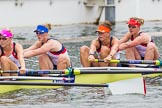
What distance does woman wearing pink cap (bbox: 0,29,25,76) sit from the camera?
12836 millimetres

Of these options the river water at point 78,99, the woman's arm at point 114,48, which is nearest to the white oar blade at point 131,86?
the river water at point 78,99

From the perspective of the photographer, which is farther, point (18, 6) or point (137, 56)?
point (18, 6)

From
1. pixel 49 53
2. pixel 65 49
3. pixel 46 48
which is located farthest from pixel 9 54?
pixel 65 49

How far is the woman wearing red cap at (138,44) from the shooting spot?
14922 mm

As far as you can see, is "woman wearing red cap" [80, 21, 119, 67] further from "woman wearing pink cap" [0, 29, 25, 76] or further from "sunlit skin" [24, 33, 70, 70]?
"woman wearing pink cap" [0, 29, 25, 76]

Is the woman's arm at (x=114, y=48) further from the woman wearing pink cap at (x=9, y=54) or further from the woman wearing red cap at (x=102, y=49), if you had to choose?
the woman wearing pink cap at (x=9, y=54)

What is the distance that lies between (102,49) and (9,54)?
2414 millimetres

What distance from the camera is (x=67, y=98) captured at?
40.7 ft

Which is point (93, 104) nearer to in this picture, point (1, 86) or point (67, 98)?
point (67, 98)

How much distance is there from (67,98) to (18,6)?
19894mm

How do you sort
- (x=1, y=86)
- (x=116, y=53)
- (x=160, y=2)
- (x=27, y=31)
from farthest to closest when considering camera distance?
(x=160, y=2) < (x=27, y=31) < (x=116, y=53) < (x=1, y=86)

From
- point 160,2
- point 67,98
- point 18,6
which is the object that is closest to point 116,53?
point 67,98

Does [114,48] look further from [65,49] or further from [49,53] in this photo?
[49,53]

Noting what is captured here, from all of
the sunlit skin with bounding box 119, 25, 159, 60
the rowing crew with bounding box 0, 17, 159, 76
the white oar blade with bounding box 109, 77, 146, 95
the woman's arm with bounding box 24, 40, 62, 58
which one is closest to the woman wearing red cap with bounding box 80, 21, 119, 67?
the rowing crew with bounding box 0, 17, 159, 76
